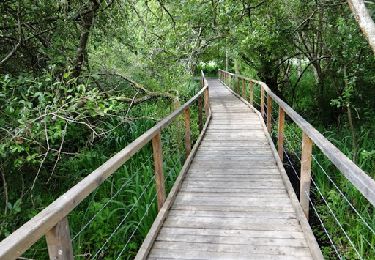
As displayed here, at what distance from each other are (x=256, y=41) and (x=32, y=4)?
6378 mm

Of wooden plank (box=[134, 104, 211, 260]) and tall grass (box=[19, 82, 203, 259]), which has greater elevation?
wooden plank (box=[134, 104, 211, 260])

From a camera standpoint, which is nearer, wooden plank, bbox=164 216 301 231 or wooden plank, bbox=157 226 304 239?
wooden plank, bbox=157 226 304 239

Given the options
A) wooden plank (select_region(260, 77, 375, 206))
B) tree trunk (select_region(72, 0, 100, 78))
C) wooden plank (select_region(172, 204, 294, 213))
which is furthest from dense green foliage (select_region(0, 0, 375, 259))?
wooden plank (select_region(260, 77, 375, 206))

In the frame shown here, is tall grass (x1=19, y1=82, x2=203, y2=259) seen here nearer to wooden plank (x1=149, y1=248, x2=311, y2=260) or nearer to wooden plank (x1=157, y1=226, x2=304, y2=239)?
wooden plank (x1=149, y1=248, x2=311, y2=260)

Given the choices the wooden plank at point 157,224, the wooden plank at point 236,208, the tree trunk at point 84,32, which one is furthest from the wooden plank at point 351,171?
the tree trunk at point 84,32

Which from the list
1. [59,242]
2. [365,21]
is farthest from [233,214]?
[365,21]

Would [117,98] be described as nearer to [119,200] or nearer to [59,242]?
[119,200]

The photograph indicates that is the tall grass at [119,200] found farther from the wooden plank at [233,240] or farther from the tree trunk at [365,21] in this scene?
the tree trunk at [365,21]

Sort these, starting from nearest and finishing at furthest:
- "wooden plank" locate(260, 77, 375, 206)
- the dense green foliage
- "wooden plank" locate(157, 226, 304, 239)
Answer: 1. "wooden plank" locate(260, 77, 375, 206)
2. "wooden plank" locate(157, 226, 304, 239)
3. the dense green foliage

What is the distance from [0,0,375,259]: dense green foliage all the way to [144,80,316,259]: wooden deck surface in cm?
52

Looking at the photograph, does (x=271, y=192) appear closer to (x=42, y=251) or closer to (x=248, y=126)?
(x=42, y=251)

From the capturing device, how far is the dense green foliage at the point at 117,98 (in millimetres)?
3947

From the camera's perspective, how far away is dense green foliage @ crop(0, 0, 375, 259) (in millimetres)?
3947

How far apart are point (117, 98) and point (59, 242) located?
8.29ft
